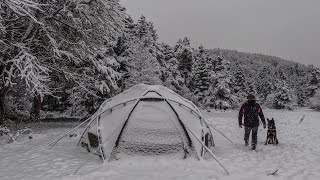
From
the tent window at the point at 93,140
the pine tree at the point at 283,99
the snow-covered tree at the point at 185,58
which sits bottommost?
the tent window at the point at 93,140

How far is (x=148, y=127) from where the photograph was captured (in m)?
9.02

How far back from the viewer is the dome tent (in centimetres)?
896

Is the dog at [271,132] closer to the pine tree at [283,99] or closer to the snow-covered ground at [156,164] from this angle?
the snow-covered ground at [156,164]

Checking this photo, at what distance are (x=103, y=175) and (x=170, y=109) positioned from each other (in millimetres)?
2954

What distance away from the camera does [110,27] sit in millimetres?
14586

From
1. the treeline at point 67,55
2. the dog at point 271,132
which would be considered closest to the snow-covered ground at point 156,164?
the dog at point 271,132

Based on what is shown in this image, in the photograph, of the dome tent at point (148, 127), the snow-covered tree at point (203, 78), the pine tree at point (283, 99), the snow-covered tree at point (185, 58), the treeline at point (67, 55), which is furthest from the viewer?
the pine tree at point (283, 99)

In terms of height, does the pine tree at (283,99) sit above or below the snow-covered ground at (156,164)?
above

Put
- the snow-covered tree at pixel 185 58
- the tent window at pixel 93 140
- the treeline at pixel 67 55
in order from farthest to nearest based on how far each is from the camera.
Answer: the snow-covered tree at pixel 185 58 < the treeline at pixel 67 55 < the tent window at pixel 93 140

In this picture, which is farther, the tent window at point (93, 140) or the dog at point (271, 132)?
the dog at point (271, 132)

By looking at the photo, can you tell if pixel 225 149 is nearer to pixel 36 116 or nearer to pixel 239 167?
pixel 239 167

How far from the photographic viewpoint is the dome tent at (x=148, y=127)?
896 centimetres

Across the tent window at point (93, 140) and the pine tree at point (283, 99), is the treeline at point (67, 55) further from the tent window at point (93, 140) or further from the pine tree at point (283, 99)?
the pine tree at point (283, 99)

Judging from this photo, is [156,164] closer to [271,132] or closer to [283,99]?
[271,132]
